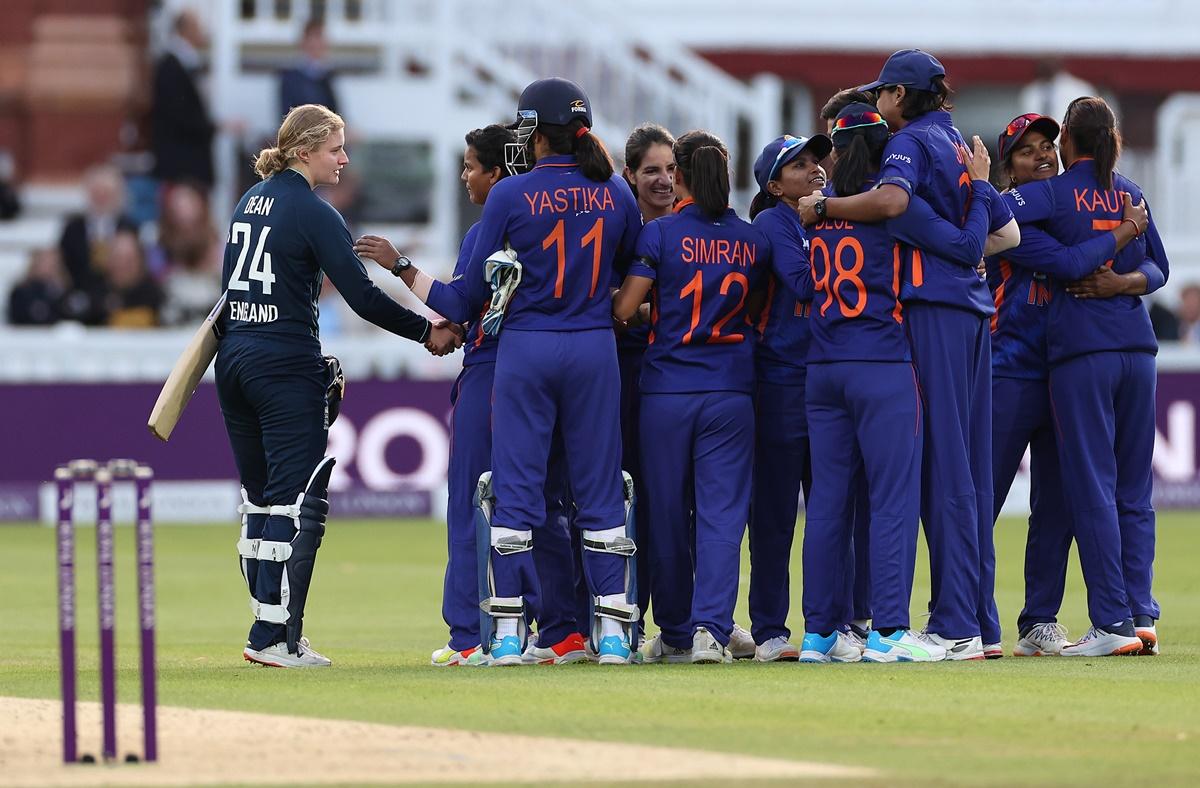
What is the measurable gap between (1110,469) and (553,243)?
8.73 feet

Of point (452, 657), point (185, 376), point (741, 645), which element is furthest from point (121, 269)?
point (741, 645)

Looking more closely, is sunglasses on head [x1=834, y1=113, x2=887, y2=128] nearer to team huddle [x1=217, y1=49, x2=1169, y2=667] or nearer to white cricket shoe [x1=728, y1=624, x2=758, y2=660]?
team huddle [x1=217, y1=49, x2=1169, y2=667]

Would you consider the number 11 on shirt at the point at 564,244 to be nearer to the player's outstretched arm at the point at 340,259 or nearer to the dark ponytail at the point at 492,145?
the dark ponytail at the point at 492,145

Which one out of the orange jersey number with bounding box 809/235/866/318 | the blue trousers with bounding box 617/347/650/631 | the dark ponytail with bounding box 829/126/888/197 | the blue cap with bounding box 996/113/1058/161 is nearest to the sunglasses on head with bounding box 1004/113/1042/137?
the blue cap with bounding box 996/113/1058/161

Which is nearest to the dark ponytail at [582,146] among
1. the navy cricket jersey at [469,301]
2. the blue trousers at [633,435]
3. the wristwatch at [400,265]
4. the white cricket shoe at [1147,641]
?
the navy cricket jersey at [469,301]

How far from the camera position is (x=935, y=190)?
936 cm

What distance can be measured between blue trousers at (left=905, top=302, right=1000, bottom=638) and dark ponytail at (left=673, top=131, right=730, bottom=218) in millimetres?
908

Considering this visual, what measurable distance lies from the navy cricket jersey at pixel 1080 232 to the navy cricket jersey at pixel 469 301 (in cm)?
234

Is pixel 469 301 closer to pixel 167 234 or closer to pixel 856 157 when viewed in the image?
pixel 856 157

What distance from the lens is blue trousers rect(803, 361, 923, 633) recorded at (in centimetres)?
921

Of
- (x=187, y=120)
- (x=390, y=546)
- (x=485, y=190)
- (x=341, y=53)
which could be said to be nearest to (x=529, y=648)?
(x=485, y=190)

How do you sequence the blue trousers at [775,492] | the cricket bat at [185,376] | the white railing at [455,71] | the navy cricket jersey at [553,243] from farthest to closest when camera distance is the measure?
the white railing at [455,71], the blue trousers at [775,492], the cricket bat at [185,376], the navy cricket jersey at [553,243]

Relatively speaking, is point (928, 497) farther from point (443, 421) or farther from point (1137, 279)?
point (443, 421)

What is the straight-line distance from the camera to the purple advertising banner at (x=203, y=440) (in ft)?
64.5
